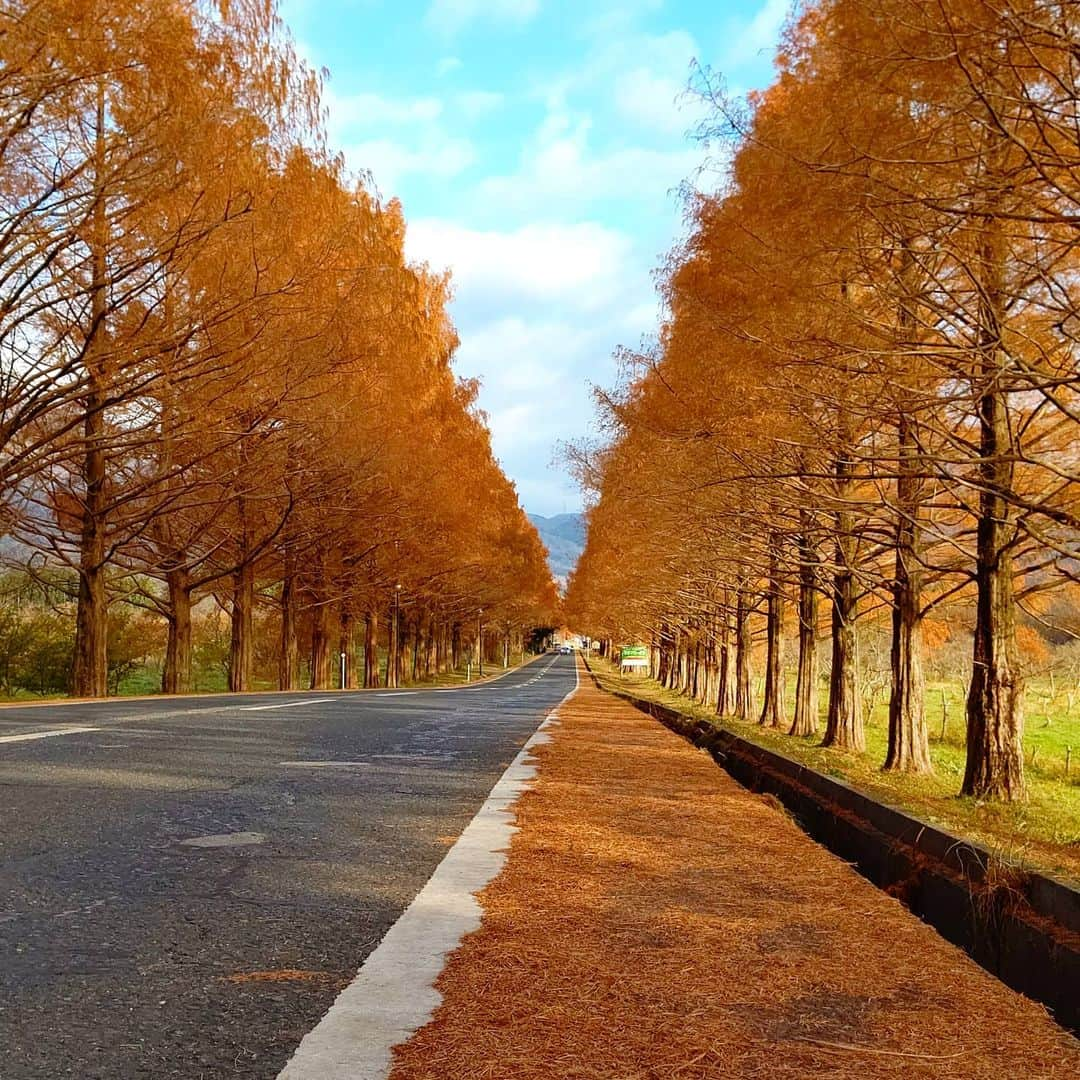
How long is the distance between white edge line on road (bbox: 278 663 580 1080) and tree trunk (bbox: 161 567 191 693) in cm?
2298

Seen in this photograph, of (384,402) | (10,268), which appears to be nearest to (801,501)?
(10,268)

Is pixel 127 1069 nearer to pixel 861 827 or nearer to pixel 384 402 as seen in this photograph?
pixel 861 827

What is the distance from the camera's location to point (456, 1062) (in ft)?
A: 7.39

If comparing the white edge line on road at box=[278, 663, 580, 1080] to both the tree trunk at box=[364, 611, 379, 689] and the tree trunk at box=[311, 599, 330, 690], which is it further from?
the tree trunk at box=[364, 611, 379, 689]

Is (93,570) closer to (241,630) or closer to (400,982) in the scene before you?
(241,630)

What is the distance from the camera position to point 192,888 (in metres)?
3.75

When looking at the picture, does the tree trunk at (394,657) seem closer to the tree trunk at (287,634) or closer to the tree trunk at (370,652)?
the tree trunk at (370,652)

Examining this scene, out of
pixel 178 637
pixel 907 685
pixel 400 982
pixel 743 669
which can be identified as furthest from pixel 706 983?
pixel 178 637

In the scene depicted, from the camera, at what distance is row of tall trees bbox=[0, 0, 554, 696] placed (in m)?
13.6

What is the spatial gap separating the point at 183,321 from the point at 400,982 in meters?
13.9

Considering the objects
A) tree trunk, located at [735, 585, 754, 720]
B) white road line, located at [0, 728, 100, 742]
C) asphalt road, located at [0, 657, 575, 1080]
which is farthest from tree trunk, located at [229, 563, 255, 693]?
asphalt road, located at [0, 657, 575, 1080]

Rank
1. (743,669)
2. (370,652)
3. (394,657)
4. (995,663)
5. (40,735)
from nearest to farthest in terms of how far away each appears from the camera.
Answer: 1. (40,735)
2. (995,663)
3. (743,669)
4. (370,652)
5. (394,657)

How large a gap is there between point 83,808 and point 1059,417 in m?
9.37

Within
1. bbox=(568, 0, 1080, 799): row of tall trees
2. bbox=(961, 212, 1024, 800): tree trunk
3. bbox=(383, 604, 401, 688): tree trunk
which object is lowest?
bbox=(383, 604, 401, 688): tree trunk
